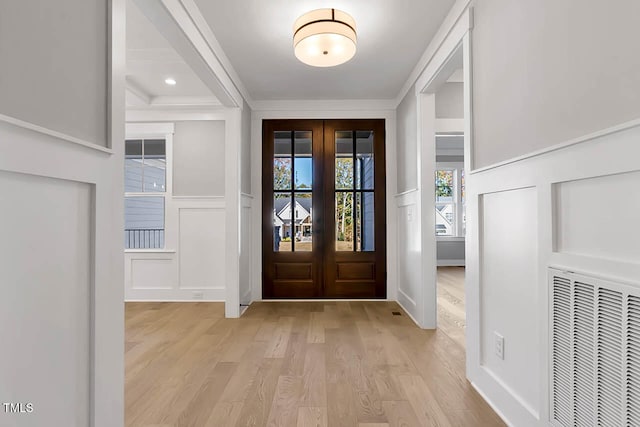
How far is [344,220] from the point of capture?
4.36 m

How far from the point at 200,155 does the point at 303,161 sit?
1.29m

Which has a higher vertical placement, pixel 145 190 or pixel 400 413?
pixel 145 190

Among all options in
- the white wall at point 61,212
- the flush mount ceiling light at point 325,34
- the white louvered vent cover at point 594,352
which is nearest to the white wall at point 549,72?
the white louvered vent cover at point 594,352

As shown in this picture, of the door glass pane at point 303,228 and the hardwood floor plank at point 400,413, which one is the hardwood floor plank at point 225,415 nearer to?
the hardwood floor plank at point 400,413

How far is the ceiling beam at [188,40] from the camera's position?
76.3 inches

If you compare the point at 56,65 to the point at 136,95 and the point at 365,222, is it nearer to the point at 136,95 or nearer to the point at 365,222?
the point at 136,95

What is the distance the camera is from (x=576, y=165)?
1257 mm

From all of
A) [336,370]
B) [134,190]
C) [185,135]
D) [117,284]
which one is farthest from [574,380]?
[134,190]

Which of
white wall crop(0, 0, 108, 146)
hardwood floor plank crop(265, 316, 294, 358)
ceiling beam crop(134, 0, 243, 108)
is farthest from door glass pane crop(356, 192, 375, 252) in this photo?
white wall crop(0, 0, 108, 146)

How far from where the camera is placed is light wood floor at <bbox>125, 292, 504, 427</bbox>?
5.92 feet

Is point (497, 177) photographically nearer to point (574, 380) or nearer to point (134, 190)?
point (574, 380)

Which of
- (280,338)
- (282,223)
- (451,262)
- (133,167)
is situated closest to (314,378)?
(280,338)

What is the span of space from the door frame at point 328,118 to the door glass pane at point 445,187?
11.8ft

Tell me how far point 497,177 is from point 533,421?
1.14 metres
